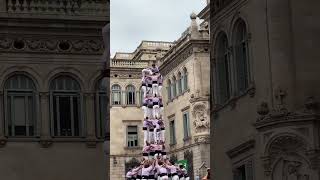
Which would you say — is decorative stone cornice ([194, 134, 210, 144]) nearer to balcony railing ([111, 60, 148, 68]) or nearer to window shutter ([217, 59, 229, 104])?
window shutter ([217, 59, 229, 104])

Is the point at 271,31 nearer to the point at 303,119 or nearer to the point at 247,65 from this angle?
the point at 247,65

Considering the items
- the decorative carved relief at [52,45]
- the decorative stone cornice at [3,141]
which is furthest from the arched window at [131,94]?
the decorative stone cornice at [3,141]

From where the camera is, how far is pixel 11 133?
280 centimetres

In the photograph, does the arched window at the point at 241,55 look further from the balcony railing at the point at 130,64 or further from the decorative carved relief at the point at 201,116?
the balcony railing at the point at 130,64

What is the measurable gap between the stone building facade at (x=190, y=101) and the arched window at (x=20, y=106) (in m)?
0.86

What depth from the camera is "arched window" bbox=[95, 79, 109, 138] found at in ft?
9.23

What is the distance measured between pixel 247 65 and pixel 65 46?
4.69 ft

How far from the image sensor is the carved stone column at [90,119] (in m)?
2.75

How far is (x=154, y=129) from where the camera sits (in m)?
2.19

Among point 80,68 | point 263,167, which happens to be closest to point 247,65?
point 263,167

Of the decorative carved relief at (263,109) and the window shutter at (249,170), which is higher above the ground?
the decorative carved relief at (263,109)

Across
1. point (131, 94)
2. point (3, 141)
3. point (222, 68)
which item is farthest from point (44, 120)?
point (222, 68)

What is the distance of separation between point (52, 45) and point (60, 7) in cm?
20

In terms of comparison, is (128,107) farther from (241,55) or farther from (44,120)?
(241,55)
